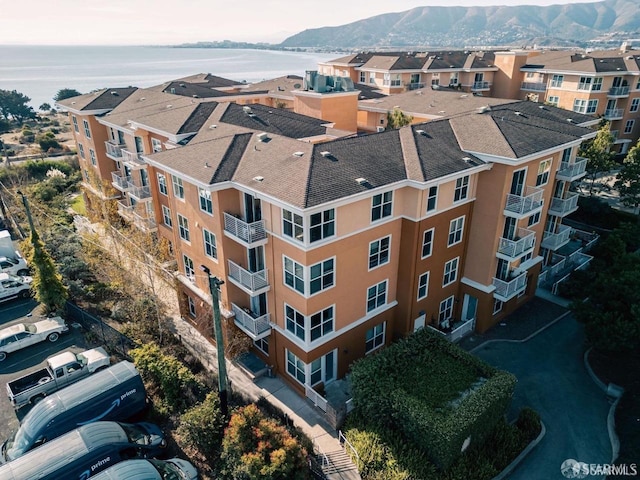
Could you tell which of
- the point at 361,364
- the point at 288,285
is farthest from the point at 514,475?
the point at 288,285

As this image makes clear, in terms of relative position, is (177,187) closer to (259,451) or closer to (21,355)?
(21,355)

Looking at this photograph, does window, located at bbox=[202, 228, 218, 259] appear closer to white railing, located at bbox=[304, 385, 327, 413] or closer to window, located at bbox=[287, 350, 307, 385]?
window, located at bbox=[287, 350, 307, 385]

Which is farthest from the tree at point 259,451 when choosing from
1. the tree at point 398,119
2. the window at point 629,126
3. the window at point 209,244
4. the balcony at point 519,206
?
the window at point 629,126

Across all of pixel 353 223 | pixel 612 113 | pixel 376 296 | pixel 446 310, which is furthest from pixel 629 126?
pixel 353 223

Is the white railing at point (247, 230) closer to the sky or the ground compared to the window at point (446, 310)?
closer to the sky

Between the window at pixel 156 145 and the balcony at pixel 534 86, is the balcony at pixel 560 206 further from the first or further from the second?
the balcony at pixel 534 86
